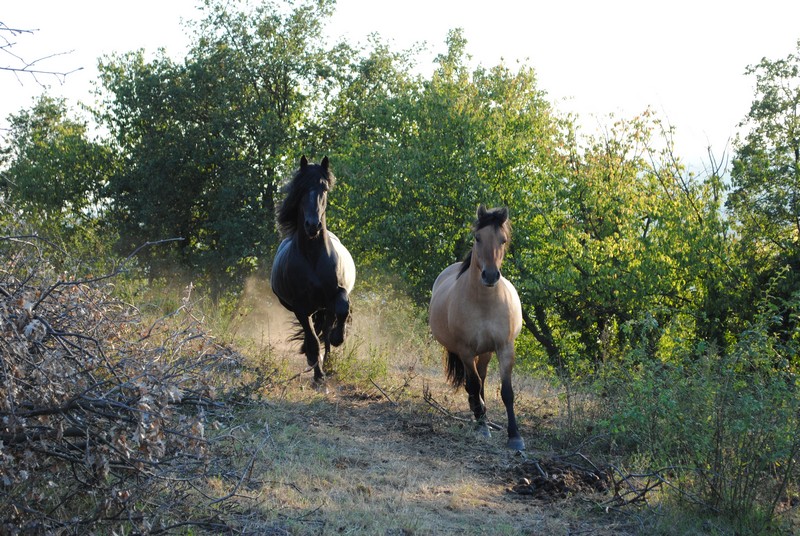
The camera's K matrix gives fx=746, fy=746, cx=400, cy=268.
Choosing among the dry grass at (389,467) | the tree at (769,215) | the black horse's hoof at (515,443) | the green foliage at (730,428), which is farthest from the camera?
the tree at (769,215)

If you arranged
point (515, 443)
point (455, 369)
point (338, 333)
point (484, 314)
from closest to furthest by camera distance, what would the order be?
1. point (515, 443)
2. point (484, 314)
3. point (455, 369)
4. point (338, 333)

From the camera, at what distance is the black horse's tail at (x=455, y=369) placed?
9.26 meters

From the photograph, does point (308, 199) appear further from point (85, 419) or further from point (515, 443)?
point (85, 419)

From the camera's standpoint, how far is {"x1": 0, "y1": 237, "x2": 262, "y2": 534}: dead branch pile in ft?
11.3

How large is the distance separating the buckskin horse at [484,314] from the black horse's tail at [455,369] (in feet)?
1.46

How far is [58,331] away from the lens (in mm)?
3633

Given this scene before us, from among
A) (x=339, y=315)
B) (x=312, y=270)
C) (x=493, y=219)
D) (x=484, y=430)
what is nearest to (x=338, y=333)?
(x=339, y=315)

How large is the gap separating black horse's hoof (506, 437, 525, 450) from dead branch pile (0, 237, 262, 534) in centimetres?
364

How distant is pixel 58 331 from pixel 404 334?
45.3 ft

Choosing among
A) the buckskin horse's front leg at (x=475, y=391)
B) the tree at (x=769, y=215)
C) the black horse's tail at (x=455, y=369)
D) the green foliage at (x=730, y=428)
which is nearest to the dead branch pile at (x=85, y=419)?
the green foliage at (x=730, y=428)

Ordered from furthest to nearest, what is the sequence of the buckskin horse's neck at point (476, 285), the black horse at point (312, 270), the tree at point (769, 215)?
the tree at point (769, 215)
the black horse at point (312, 270)
the buckskin horse's neck at point (476, 285)

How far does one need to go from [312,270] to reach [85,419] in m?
5.68

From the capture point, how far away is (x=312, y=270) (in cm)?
933

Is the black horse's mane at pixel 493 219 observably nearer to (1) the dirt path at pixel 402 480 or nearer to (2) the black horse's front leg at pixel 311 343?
(1) the dirt path at pixel 402 480
